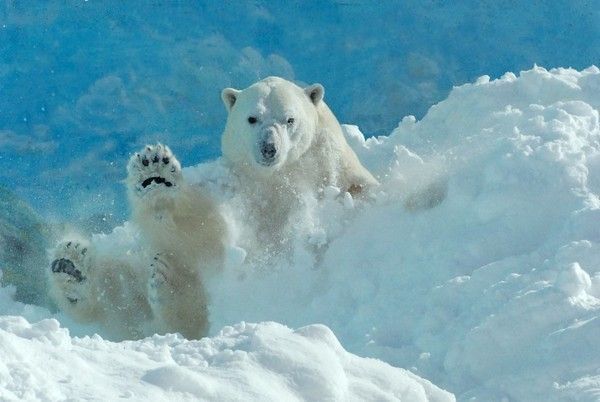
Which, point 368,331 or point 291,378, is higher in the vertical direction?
point 368,331

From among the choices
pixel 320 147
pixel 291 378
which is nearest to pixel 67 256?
pixel 320 147

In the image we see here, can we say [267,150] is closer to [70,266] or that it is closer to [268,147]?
[268,147]

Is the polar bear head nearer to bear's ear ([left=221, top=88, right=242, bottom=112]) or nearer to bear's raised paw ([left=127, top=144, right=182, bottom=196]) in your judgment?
bear's ear ([left=221, top=88, right=242, bottom=112])

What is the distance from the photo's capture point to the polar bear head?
5656mm

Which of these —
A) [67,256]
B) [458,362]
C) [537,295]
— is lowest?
[458,362]

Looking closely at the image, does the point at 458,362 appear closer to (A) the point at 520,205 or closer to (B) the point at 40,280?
(A) the point at 520,205

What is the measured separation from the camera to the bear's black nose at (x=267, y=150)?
5.59 metres

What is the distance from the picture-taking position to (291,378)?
2.68 metres

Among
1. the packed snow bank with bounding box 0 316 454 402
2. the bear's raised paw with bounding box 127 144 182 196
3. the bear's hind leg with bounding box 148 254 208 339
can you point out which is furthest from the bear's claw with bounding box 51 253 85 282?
the packed snow bank with bounding box 0 316 454 402

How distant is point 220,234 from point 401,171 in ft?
4.16

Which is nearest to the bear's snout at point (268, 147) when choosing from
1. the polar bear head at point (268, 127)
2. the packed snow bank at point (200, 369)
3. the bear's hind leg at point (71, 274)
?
the polar bear head at point (268, 127)

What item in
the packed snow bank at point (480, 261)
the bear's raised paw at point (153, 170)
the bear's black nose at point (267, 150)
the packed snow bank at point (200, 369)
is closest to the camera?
the packed snow bank at point (200, 369)

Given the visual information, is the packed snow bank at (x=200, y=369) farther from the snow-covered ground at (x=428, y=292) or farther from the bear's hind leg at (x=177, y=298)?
the bear's hind leg at (x=177, y=298)

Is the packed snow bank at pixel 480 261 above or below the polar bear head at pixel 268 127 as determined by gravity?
below
